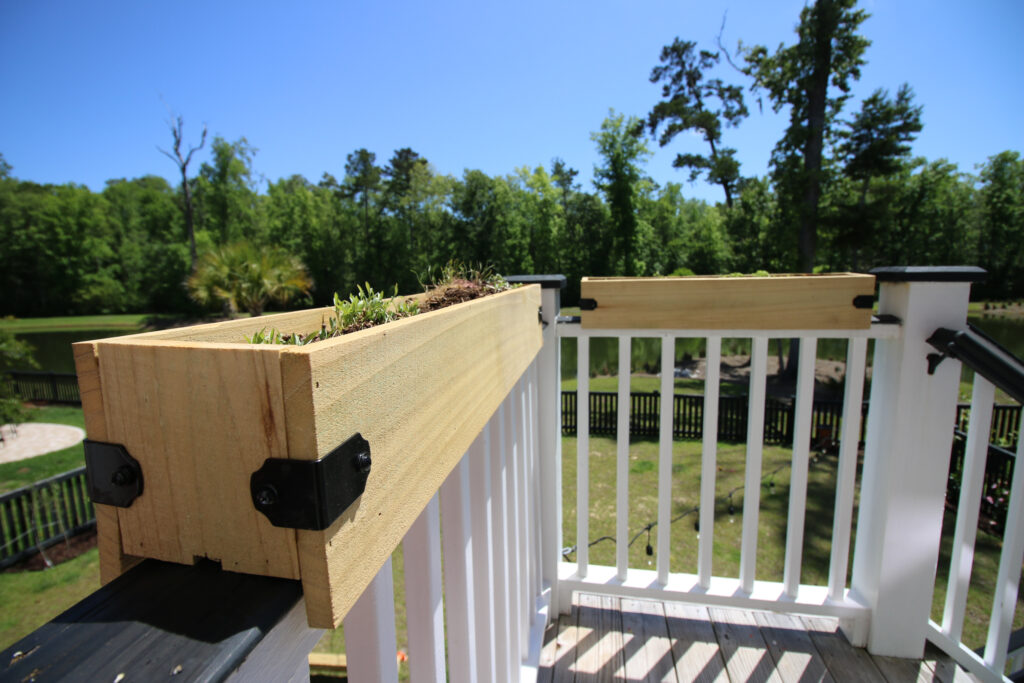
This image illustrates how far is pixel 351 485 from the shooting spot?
39cm

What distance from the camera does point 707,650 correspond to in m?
1.72

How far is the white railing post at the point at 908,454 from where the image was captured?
4.94ft

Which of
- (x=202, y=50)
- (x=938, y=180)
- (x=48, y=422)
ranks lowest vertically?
(x=48, y=422)

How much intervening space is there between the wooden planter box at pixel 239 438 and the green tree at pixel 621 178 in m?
18.2

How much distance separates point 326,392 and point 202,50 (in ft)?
58.0

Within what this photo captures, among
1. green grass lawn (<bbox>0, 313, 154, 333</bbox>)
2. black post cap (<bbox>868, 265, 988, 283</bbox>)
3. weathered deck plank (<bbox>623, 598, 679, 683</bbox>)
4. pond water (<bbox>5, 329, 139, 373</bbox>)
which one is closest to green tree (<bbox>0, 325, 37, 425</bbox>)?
pond water (<bbox>5, 329, 139, 373</bbox>)

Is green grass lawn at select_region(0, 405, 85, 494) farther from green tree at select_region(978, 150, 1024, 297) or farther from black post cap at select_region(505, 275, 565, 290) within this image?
green tree at select_region(978, 150, 1024, 297)

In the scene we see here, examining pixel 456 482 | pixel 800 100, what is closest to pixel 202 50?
pixel 800 100

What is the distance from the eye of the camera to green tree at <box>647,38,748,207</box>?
536 inches

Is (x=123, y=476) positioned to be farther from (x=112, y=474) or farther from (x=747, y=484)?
(x=747, y=484)

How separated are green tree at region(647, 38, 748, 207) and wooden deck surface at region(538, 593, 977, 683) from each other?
552 inches

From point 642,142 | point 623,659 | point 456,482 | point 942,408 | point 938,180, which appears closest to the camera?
point 456,482

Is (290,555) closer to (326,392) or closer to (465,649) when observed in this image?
(326,392)

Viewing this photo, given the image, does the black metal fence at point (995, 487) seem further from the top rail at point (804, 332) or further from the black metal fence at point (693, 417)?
the top rail at point (804, 332)
